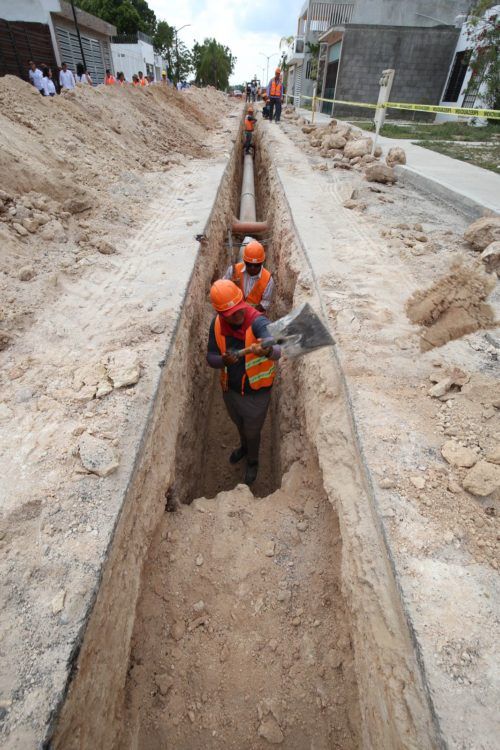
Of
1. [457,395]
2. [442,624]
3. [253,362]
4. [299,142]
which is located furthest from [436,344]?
[299,142]

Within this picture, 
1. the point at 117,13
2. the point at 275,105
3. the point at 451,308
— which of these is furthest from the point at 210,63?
the point at 451,308

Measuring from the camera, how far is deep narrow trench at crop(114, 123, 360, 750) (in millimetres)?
2293

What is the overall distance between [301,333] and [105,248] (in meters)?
3.48

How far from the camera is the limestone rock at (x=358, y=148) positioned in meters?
10.1

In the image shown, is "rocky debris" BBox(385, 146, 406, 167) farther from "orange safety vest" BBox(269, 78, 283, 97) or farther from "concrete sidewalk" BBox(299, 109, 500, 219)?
"orange safety vest" BBox(269, 78, 283, 97)

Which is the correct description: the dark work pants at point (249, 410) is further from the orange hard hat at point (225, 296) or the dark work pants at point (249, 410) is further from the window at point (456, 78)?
the window at point (456, 78)

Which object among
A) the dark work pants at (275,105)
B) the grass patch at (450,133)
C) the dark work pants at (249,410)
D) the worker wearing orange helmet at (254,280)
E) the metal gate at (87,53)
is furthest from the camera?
the dark work pants at (275,105)

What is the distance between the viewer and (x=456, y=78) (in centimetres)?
1827

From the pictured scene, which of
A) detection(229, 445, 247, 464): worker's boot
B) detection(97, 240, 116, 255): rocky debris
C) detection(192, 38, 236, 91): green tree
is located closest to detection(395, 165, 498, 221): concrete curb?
detection(229, 445, 247, 464): worker's boot

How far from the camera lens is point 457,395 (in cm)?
288

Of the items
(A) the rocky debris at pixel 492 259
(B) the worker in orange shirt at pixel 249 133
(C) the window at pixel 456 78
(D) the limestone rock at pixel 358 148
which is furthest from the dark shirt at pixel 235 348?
(C) the window at pixel 456 78

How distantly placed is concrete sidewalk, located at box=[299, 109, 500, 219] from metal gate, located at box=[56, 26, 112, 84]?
17.1 metres

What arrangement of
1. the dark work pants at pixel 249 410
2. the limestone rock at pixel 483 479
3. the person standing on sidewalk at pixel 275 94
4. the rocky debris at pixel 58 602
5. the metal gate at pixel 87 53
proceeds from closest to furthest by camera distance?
the rocky debris at pixel 58 602
the limestone rock at pixel 483 479
the dark work pants at pixel 249 410
the person standing on sidewalk at pixel 275 94
the metal gate at pixel 87 53

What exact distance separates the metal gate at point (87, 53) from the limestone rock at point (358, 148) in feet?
50.3
